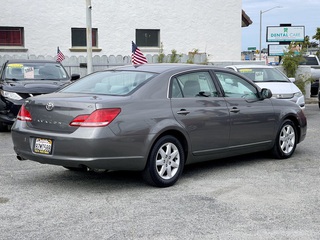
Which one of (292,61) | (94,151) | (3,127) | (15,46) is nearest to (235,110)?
(94,151)

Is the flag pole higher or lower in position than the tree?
higher

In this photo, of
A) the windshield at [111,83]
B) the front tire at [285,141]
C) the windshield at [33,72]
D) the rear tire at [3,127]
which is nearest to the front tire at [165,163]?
the windshield at [111,83]

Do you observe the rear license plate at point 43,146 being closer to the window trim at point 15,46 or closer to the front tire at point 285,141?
the front tire at point 285,141

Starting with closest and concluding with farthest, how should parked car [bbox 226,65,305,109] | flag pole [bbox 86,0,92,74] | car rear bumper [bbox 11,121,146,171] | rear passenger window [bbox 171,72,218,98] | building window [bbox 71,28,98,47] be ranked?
car rear bumper [bbox 11,121,146,171]
rear passenger window [bbox 171,72,218,98]
parked car [bbox 226,65,305,109]
flag pole [bbox 86,0,92,74]
building window [bbox 71,28,98,47]

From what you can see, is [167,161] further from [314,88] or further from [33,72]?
[314,88]

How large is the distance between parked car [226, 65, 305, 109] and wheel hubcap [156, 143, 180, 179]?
7.15 meters

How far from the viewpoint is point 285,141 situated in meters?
8.83

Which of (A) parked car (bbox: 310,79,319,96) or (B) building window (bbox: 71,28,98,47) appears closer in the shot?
(A) parked car (bbox: 310,79,319,96)

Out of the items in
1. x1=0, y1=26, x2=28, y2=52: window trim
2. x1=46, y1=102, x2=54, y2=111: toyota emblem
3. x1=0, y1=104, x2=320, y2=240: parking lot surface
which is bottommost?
x1=0, y1=104, x2=320, y2=240: parking lot surface

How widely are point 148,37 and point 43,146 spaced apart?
19814 mm

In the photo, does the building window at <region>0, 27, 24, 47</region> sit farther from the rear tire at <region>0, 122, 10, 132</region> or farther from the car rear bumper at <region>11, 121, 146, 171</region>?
the car rear bumper at <region>11, 121, 146, 171</region>

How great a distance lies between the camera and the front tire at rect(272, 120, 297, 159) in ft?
28.5

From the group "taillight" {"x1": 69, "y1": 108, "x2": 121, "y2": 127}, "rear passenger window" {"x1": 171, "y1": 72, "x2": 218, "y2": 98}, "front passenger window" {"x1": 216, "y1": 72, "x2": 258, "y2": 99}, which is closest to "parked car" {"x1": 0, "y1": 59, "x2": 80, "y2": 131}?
"front passenger window" {"x1": 216, "y1": 72, "x2": 258, "y2": 99}

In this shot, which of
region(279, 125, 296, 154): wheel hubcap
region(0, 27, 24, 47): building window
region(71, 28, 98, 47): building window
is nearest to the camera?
region(279, 125, 296, 154): wheel hubcap
